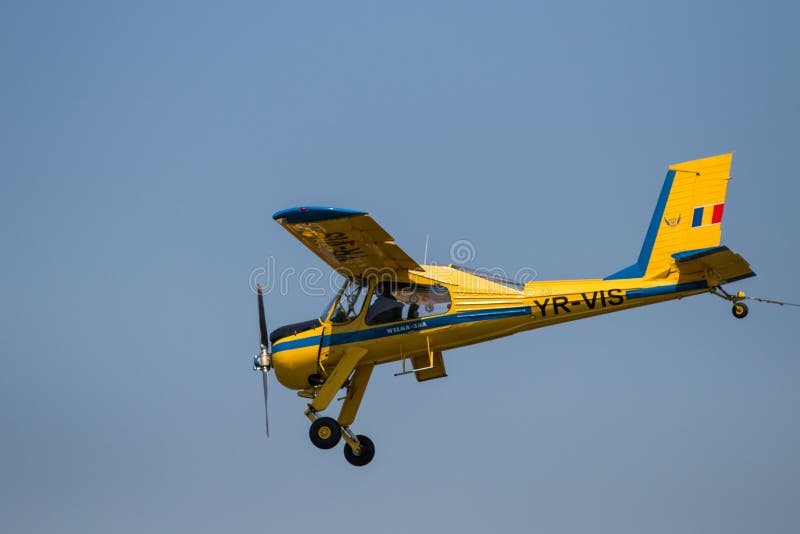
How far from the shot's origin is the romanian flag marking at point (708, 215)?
22391 mm

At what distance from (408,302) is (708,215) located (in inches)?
203

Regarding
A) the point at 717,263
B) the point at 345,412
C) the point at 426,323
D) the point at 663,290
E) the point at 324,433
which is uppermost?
the point at 717,263

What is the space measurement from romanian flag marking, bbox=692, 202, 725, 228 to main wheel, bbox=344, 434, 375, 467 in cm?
660

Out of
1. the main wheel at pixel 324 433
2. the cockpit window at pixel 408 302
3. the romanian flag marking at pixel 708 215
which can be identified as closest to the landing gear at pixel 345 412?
the main wheel at pixel 324 433

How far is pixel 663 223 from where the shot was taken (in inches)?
901

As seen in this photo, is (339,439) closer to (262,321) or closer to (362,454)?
(362,454)

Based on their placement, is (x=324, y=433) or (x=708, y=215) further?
(x=324, y=433)

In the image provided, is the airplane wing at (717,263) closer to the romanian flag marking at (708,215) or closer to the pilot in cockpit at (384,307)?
the romanian flag marking at (708,215)

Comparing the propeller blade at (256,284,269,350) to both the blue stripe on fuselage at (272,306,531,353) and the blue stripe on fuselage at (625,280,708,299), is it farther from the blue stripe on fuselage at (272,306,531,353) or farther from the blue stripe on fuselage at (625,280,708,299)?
the blue stripe on fuselage at (625,280,708,299)

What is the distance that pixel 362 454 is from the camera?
920 inches

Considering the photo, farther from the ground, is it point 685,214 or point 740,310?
point 685,214

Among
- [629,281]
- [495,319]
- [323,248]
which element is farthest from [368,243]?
[629,281]

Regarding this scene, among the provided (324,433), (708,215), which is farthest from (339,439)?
(708,215)

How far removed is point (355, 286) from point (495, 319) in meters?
2.47
